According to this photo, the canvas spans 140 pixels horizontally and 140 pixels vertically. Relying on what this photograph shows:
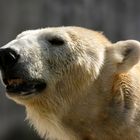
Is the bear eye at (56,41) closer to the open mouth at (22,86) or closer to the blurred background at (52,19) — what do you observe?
the open mouth at (22,86)

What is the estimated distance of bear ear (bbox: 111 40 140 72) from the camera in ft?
15.2

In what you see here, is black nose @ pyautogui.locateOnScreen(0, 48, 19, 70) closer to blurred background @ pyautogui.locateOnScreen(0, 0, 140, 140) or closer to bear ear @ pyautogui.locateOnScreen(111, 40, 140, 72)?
bear ear @ pyautogui.locateOnScreen(111, 40, 140, 72)

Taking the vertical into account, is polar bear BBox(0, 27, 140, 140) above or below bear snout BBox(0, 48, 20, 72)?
below

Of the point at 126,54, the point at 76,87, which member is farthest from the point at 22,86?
the point at 126,54

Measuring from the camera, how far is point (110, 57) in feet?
15.4

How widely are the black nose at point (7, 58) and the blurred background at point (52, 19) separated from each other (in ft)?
12.1

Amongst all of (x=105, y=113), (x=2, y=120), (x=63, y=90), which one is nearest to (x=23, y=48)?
(x=63, y=90)

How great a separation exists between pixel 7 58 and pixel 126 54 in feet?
3.01

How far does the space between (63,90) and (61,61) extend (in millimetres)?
201

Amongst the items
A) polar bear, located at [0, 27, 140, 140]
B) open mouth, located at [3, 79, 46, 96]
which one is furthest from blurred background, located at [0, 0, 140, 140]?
open mouth, located at [3, 79, 46, 96]

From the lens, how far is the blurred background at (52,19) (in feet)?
26.5

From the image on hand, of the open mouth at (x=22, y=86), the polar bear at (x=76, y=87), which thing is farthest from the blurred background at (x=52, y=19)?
the open mouth at (x=22, y=86)

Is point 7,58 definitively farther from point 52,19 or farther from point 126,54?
point 52,19

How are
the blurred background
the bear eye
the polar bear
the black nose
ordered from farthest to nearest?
the blurred background, the bear eye, the polar bear, the black nose
